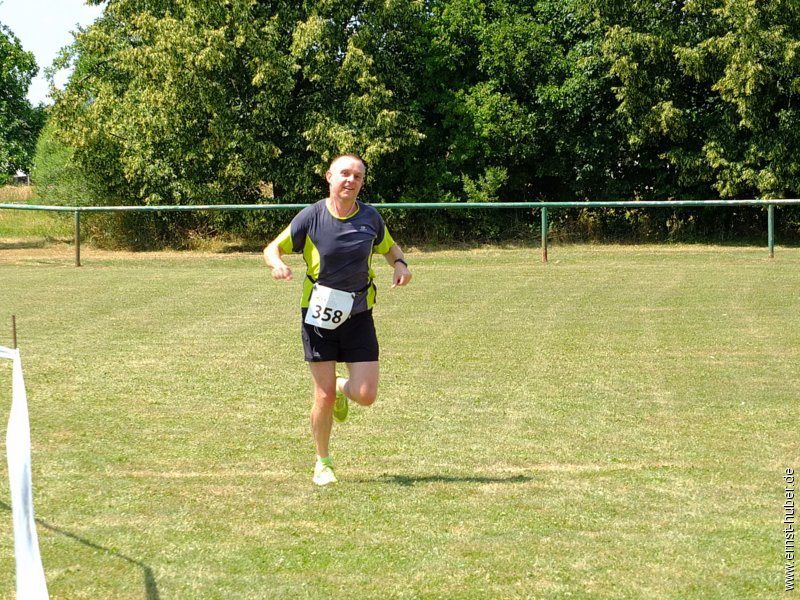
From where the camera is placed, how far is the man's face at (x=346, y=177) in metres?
6.21

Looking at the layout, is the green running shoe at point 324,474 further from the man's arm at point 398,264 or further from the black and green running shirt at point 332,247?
the man's arm at point 398,264

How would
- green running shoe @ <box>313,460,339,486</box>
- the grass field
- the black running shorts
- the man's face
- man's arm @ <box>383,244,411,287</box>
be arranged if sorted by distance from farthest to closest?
man's arm @ <box>383,244,411,287</box> → the black running shorts → green running shoe @ <box>313,460,339,486</box> → the man's face → the grass field

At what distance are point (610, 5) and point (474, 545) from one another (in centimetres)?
2669

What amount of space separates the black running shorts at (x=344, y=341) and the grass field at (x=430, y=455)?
28.1 inches

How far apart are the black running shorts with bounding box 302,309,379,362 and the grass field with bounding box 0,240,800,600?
0.71m

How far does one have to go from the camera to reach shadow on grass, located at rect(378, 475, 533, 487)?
6402 millimetres

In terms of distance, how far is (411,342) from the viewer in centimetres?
1228

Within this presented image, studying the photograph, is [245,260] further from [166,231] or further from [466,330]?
[466,330]

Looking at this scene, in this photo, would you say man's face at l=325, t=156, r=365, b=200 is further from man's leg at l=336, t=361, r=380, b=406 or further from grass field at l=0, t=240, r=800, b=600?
grass field at l=0, t=240, r=800, b=600

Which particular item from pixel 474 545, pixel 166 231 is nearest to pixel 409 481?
pixel 474 545

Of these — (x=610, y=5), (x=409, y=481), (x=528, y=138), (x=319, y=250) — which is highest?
(x=610, y=5)

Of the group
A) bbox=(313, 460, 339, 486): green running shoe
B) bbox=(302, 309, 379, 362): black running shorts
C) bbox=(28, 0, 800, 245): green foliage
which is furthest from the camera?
bbox=(28, 0, 800, 245): green foliage

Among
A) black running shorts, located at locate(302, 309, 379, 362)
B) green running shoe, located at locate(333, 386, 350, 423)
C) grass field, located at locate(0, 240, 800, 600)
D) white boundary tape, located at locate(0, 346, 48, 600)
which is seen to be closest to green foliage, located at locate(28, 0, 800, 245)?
grass field, located at locate(0, 240, 800, 600)

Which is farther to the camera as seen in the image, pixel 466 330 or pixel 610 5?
pixel 610 5
